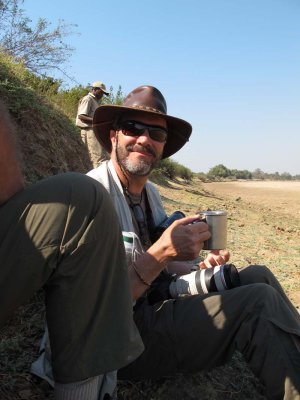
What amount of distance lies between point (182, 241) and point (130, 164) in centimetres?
66

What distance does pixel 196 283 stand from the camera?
2234 millimetres

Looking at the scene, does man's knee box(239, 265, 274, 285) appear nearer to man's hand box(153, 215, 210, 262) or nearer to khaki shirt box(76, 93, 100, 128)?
man's hand box(153, 215, 210, 262)

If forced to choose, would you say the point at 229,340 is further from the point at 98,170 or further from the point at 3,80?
the point at 3,80

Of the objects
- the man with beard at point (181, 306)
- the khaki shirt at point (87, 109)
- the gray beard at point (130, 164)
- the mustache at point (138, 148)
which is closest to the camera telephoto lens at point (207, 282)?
the man with beard at point (181, 306)

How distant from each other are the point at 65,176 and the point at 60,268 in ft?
1.02

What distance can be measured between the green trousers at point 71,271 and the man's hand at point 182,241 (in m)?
0.52

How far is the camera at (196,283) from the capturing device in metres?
2.19

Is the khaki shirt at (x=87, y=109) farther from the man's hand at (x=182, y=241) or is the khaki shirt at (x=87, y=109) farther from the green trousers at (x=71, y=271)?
the green trousers at (x=71, y=271)

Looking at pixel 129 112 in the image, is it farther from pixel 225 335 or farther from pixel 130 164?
pixel 225 335

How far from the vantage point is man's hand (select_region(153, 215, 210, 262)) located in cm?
197

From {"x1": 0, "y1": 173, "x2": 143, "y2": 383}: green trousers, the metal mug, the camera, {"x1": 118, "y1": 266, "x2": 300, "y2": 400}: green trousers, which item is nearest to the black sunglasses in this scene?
the metal mug

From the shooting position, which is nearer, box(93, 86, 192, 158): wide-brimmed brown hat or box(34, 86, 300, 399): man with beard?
box(34, 86, 300, 399): man with beard

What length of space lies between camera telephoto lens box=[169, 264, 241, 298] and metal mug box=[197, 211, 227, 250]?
0.58ft

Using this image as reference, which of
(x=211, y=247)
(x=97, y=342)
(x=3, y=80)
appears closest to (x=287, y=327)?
(x=211, y=247)
